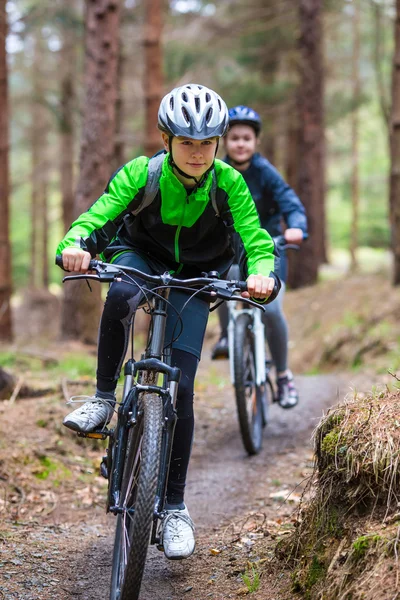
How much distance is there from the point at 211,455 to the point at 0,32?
A: 9.17m

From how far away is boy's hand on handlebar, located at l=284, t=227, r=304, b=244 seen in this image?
19.3ft

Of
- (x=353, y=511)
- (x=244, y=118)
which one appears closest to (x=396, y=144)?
(x=244, y=118)

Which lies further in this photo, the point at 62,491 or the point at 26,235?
the point at 26,235

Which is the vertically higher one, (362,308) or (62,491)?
(362,308)

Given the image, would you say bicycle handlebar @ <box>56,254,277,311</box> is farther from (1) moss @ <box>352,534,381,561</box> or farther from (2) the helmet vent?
(1) moss @ <box>352,534,381,561</box>

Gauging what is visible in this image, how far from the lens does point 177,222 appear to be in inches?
145

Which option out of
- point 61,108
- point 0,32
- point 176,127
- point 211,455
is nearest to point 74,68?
point 61,108

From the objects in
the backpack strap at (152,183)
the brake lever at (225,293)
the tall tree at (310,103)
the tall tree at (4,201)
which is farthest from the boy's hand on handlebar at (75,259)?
the tall tree at (310,103)

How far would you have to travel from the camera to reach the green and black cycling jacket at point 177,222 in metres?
3.57

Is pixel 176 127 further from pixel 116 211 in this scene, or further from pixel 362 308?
pixel 362 308

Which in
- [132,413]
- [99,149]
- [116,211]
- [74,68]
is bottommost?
[132,413]

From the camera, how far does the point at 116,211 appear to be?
11.7 feet

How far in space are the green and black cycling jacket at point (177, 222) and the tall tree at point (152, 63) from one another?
10.1 meters

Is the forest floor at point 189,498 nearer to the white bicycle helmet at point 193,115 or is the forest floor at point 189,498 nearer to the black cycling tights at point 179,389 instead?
the black cycling tights at point 179,389
